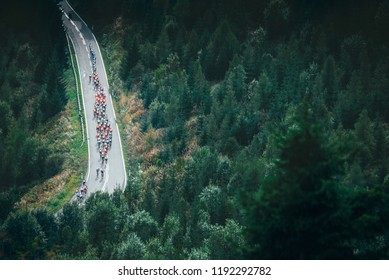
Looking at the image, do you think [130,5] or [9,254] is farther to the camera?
[130,5]

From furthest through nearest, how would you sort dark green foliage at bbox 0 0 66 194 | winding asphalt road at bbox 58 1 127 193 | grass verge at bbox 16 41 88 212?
1. dark green foliage at bbox 0 0 66 194
2. winding asphalt road at bbox 58 1 127 193
3. grass verge at bbox 16 41 88 212

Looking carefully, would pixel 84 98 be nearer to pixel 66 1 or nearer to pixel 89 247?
pixel 66 1

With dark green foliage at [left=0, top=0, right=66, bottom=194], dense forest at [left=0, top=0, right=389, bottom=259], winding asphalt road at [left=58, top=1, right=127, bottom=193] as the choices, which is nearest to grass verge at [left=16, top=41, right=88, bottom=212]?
winding asphalt road at [left=58, top=1, right=127, bottom=193]

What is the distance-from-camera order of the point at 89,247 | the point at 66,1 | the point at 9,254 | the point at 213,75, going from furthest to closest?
the point at 66,1, the point at 213,75, the point at 89,247, the point at 9,254

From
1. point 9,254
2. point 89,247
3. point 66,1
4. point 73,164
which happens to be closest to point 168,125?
point 73,164

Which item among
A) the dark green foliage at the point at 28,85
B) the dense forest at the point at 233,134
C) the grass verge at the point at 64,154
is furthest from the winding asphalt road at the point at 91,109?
the dark green foliage at the point at 28,85

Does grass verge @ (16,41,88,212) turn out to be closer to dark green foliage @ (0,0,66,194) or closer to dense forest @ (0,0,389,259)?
dark green foliage @ (0,0,66,194)

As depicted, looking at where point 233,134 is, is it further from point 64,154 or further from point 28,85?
point 28,85
